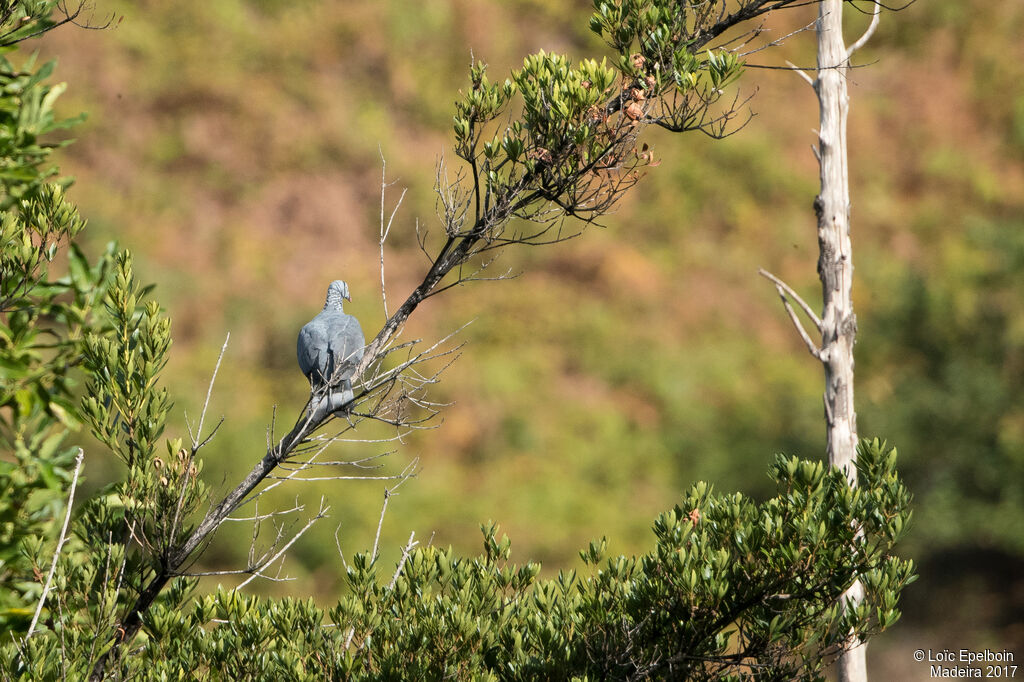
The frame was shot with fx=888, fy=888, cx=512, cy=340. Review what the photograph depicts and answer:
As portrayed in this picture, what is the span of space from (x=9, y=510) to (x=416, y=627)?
1863mm

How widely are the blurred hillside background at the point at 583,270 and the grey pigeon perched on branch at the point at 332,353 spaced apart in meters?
10.2

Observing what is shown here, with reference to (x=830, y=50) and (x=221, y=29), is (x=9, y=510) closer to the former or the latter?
(x=830, y=50)

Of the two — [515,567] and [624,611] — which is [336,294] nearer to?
[515,567]

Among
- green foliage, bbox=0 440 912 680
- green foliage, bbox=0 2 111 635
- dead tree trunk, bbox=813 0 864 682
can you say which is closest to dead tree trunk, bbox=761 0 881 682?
dead tree trunk, bbox=813 0 864 682

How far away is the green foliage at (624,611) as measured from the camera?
3811 mm

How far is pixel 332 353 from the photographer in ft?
13.6

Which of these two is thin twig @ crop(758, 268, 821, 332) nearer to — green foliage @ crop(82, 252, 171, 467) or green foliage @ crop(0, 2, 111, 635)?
green foliage @ crop(82, 252, 171, 467)

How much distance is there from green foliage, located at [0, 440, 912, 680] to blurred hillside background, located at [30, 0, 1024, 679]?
9773mm

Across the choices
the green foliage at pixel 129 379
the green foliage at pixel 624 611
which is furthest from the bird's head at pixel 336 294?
the green foliage at pixel 624 611

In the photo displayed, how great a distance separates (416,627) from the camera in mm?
4309

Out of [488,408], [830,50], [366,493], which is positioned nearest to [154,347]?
[830,50]

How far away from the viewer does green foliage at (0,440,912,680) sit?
381cm

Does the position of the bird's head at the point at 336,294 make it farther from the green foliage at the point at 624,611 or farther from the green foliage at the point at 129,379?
the green foliage at the point at 624,611

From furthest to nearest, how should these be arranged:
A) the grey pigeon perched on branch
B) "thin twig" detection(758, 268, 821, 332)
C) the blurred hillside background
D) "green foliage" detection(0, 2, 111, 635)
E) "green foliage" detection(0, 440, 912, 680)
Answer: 1. the blurred hillside background
2. "thin twig" detection(758, 268, 821, 332)
3. the grey pigeon perched on branch
4. "green foliage" detection(0, 440, 912, 680)
5. "green foliage" detection(0, 2, 111, 635)
